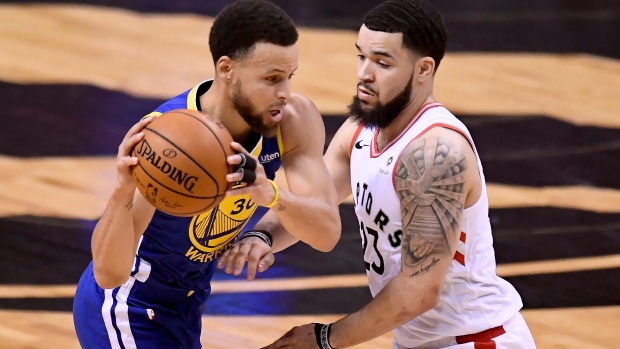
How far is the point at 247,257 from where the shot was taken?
3609 mm

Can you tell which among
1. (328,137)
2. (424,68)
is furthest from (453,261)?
(328,137)

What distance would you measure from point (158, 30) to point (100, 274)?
6315 millimetres

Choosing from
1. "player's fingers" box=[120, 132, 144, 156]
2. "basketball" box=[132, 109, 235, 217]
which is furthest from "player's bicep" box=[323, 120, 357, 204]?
"player's fingers" box=[120, 132, 144, 156]

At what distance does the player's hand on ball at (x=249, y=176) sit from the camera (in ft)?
9.71

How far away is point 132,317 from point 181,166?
2.92ft

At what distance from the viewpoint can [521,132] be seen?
7.75m

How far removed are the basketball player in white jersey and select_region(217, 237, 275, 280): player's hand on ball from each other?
31mm

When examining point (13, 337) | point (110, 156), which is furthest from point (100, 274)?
point (110, 156)

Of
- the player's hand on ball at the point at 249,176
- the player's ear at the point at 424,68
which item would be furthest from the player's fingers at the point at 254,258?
the player's ear at the point at 424,68

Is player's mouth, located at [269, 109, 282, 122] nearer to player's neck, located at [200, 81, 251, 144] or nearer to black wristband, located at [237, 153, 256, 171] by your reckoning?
player's neck, located at [200, 81, 251, 144]

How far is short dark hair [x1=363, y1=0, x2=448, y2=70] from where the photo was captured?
3.43 m

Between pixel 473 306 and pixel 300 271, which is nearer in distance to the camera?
pixel 473 306

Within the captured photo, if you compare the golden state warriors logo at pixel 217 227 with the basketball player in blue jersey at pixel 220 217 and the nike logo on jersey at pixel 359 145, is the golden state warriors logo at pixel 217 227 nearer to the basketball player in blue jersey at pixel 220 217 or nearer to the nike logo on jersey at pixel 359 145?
the basketball player in blue jersey at pixel 220 217

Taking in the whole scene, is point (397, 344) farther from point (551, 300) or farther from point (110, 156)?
point (110, 156)
